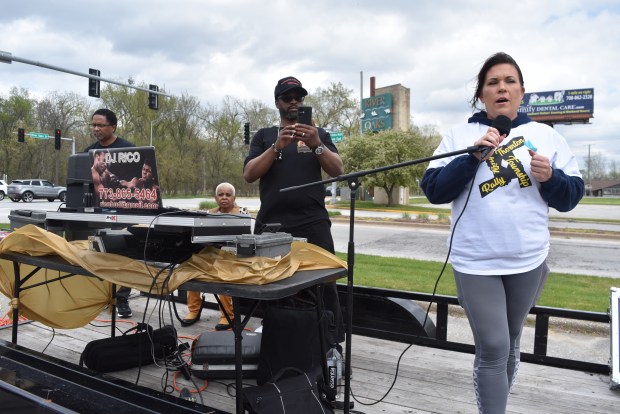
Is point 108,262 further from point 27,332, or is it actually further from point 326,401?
point 27,332

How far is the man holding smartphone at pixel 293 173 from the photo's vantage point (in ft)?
8.57

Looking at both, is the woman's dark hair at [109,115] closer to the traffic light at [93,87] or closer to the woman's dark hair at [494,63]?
the woman's dark hair at [494,63]

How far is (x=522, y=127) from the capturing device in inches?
76.5

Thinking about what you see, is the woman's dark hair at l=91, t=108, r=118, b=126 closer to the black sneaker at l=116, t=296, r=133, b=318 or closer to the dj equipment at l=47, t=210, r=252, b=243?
the black sneaker at l=116, t=296, r=133, b=318

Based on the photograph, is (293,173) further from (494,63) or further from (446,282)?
(446,282)

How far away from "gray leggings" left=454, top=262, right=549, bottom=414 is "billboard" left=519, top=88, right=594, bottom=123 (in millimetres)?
47764

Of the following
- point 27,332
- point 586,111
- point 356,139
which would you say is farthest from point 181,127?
point 27,332

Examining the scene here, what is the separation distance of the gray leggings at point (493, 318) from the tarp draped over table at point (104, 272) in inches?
25.8

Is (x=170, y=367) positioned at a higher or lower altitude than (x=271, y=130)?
lower

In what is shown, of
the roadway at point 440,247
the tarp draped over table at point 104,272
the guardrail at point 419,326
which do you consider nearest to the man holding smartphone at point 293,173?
the tarp draped over table at point 104,272

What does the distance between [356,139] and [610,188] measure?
313 feet

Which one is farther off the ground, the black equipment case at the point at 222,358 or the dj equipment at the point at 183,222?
the dj equipment at the point at 183,222

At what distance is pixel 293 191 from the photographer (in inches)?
107

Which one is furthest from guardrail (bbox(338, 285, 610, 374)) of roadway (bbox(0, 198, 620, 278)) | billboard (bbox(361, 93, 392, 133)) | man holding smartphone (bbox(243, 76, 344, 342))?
billboard (bbox(361, 93, 392, 133))
